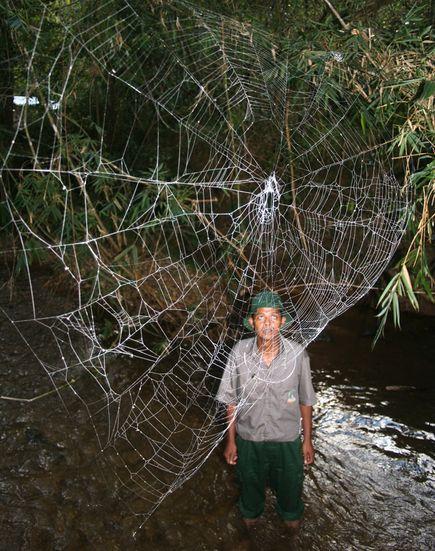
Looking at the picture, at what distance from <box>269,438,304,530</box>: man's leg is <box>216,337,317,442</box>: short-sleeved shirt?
5 cm

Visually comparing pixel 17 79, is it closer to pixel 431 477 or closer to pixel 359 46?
pixel 359 46

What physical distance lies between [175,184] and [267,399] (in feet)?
4.61

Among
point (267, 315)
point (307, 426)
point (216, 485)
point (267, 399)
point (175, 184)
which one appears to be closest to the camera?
point (267, 315)

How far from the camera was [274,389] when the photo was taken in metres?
1.93

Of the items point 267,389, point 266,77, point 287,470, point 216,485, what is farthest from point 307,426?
point 266,77

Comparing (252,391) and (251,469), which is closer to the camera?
(252,391)

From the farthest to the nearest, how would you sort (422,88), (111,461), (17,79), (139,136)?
(139,136) → (17,79) → (111,461) → (422,88)

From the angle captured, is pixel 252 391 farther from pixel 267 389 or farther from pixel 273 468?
pixel 273 468

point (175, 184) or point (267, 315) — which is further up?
point (175, 184)

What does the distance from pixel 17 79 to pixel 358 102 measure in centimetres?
211

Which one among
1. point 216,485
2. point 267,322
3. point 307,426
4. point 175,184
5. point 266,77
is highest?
point 266,77

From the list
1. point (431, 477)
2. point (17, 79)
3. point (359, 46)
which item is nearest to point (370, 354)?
point (431, 477)

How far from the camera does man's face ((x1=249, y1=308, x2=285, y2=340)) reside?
1830 mm

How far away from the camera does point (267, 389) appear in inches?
75.8
